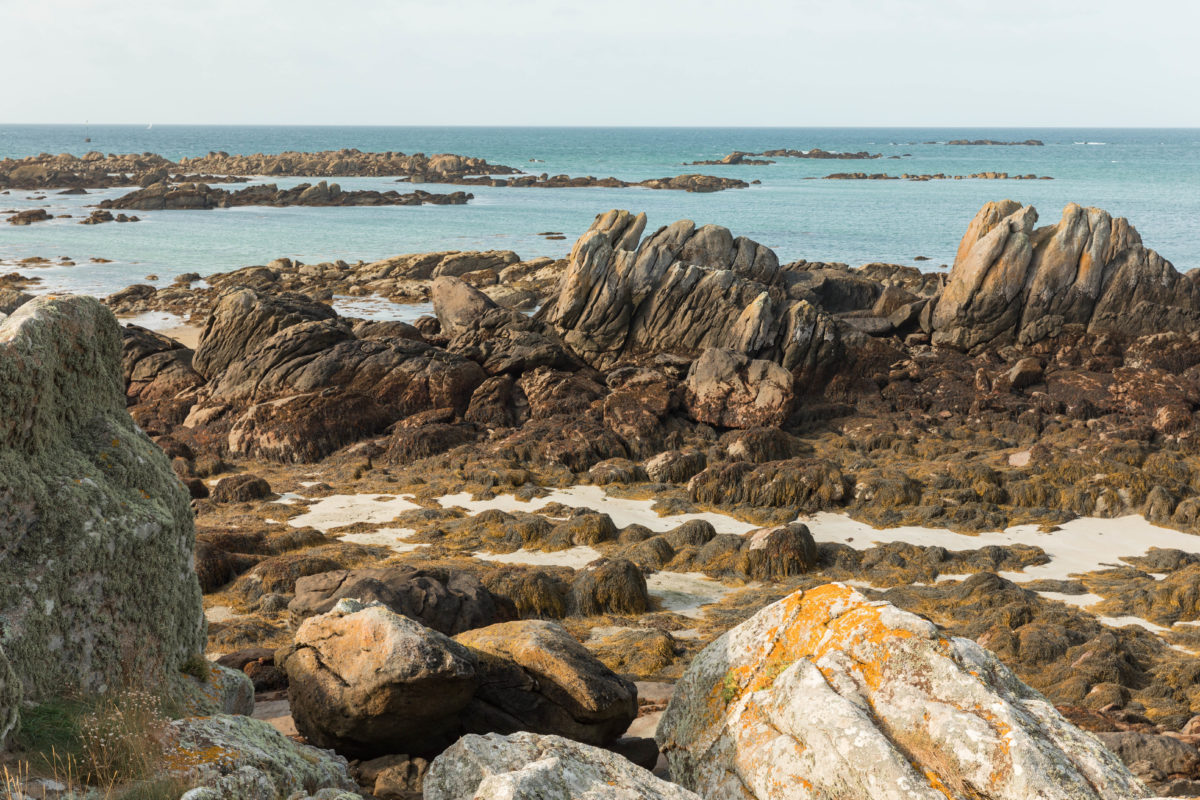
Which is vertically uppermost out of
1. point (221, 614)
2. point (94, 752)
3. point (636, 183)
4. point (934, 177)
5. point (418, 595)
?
point (934, 177)

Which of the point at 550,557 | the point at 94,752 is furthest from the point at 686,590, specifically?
the point at 94,752

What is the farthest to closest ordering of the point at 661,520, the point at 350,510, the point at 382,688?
the point at 350,510 < the point at 661,520 < the point at 382,688

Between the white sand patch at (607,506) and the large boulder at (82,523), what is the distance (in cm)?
1284

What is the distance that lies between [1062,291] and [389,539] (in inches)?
936

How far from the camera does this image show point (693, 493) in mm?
21297

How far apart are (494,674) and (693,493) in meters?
12.5

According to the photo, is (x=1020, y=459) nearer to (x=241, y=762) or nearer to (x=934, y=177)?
(x=241, y=762)

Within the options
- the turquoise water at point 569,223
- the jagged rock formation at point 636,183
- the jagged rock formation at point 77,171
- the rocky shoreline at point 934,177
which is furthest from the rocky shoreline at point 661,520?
the rocky shoreline at point 934,177

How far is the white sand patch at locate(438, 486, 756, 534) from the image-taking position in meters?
20.0

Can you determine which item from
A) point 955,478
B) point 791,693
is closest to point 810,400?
point 955,478

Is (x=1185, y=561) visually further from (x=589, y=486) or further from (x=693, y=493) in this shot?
(x=589, y=486)

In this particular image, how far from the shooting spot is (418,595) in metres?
13.4

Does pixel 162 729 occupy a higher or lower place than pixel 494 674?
higher

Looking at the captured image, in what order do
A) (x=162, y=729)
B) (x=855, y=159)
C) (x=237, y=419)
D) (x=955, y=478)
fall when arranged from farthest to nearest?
(x=855, y=159) → (x=237, y=419) → (x=955, y=478) → (x=162, y=729)
